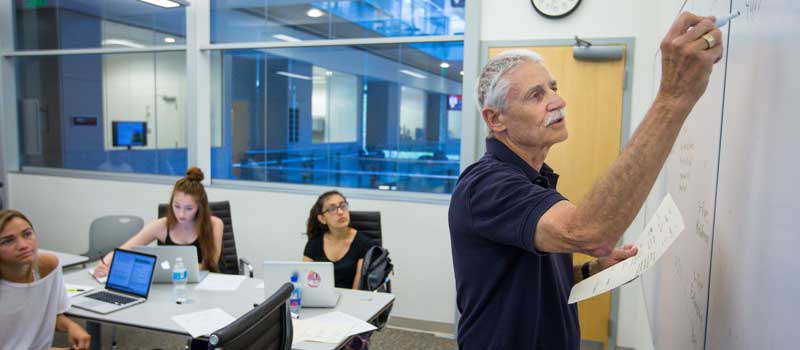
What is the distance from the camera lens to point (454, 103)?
14.6ft

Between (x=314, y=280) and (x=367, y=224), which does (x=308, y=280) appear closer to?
(x=314, y=280)

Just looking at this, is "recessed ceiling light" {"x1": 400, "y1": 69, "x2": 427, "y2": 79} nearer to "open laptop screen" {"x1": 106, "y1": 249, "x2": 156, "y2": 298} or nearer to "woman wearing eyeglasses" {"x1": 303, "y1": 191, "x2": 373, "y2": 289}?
"woman wearing eyeglasses" {"x1": 303, "y1": 191, "x2": 373, "y2": 289}

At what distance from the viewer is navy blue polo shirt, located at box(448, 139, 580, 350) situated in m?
1.08

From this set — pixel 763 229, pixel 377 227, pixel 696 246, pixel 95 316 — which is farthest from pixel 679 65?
pixel 377 227

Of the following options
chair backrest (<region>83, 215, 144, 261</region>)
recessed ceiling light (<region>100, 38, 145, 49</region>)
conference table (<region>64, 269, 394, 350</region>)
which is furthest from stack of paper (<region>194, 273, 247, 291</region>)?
recessed ceiling light (<region>100, 38, 145, 49</region>)

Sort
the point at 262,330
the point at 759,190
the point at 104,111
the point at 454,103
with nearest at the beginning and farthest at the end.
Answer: the point at 759,190 → the point at 262,330 → the point at 454,103 → the point at 104,111

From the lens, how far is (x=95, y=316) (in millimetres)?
2740

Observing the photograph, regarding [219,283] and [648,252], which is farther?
[219,283]

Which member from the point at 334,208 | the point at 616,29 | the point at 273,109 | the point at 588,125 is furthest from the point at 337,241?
the point at 616,29

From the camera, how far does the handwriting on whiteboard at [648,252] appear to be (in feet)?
2.81

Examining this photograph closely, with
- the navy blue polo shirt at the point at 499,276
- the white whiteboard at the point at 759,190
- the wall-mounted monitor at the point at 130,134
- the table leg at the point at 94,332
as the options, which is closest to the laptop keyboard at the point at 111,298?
the table leg at the point at 94,332

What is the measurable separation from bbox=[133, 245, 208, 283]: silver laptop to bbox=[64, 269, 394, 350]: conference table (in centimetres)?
5

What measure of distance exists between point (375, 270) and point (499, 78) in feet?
7.44

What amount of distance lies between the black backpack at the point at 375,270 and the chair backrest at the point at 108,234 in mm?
2433
